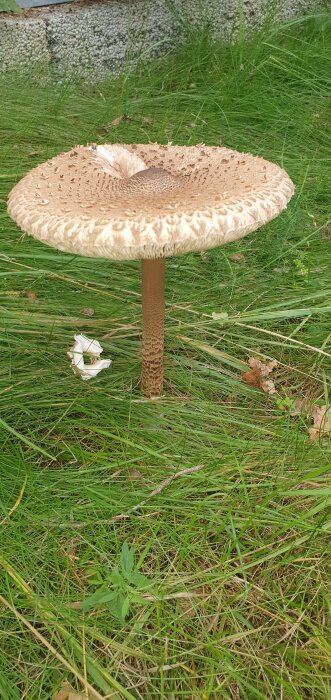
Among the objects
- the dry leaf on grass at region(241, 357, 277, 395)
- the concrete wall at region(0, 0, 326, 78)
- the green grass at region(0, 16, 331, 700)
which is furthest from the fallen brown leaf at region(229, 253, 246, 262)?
the concrete wall at region(0, 0, 326, 78)

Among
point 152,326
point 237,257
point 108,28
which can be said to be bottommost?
point 237,257

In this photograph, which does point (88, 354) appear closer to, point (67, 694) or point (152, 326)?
Answer: point (152, 326)

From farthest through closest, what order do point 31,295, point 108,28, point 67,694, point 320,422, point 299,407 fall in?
point 108,28 → point 31,295 → point 299,407 → point 320,422 → point 67,694

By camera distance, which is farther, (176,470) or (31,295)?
(31,295)

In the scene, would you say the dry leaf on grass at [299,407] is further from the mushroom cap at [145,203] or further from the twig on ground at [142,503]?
the mushroom cap at [145,203]

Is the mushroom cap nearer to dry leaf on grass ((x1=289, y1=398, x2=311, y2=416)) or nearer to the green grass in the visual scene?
the green grass

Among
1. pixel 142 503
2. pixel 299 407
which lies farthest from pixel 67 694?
pixel 299 407

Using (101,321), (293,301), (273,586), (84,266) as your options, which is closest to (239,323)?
(293,301)

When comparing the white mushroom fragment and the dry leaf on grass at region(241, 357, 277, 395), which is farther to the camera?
the dry leaf on grass at region(241, 357, 277, 395)
